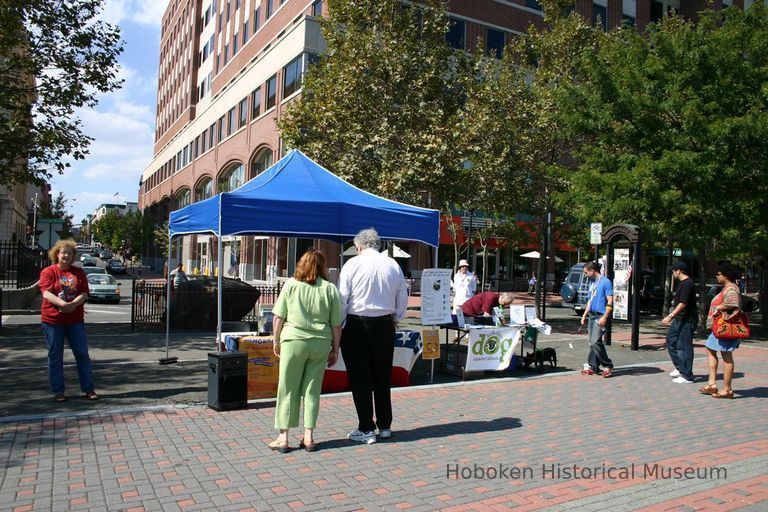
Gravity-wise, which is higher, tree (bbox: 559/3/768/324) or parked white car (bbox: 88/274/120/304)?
tree (bbox: 559/3/768/324)

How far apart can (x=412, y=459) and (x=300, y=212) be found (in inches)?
168

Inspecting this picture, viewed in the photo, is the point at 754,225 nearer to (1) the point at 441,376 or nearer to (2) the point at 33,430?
(1) the point at 441,376

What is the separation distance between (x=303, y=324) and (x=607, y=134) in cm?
1421

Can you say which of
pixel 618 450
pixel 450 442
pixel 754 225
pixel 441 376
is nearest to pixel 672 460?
pixel 618 450

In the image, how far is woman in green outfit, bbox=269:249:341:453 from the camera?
5195 mm

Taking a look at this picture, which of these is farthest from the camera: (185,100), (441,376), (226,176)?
(185,100)

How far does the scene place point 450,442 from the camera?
19.0 feet

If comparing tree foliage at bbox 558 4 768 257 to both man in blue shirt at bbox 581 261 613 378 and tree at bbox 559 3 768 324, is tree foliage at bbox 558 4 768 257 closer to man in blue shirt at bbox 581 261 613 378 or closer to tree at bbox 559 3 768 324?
tree at bbox 559 3 768 324

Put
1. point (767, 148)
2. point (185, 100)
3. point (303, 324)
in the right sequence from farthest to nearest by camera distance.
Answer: point (185, 100)
point (767, 148)
point (303, 324)

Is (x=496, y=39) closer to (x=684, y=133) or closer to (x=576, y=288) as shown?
(x=576, y=288)

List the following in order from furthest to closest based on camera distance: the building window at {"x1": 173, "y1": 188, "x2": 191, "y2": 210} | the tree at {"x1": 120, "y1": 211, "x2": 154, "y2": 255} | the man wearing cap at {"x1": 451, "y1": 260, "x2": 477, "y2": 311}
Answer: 1. the tree at {"x1": 120, "y1": 211, "x2": 154, "y2": 255}
2. the building window at {"x1": 173, "y1": 188, "x2": 191, "y2": 210}
3. the man wearing cap at {"x1": 451, "y1": 260, "x2": 477, "y2": 311}

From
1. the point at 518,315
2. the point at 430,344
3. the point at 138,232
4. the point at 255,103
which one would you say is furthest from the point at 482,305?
the point at 138,232

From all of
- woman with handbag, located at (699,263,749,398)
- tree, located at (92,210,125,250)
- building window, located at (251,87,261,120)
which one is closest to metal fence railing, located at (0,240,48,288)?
woman with handbag, located at (699,263,749,398)

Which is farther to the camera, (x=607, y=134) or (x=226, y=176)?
(x=226, y=176)
